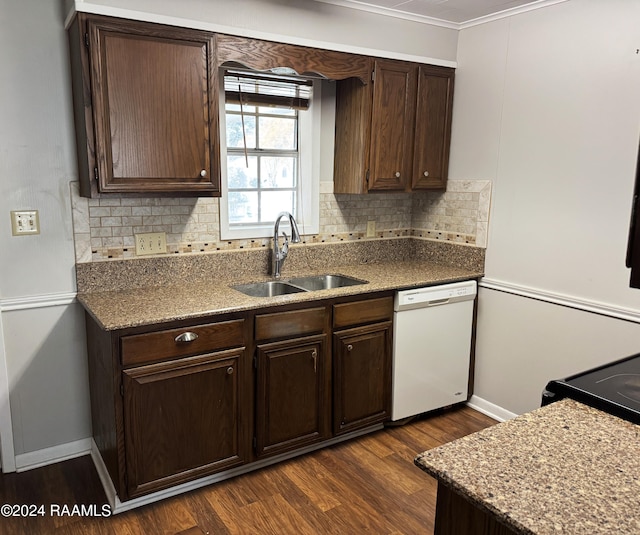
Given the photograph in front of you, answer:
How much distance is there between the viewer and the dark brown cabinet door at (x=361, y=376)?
2709 millimetres

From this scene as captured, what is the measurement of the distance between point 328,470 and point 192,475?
2.22 feet

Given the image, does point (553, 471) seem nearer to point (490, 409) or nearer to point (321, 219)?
point (490, 409)

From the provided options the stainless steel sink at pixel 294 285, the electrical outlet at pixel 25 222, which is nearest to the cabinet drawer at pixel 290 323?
the stainless steel sink at pixel 294 285

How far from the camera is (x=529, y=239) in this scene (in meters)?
2.89

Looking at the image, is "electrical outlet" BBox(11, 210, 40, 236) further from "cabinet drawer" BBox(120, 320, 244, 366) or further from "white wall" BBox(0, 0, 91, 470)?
"cabinet drawer" BBox(120, 320, 244, 366)

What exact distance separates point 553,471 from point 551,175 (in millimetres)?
1984

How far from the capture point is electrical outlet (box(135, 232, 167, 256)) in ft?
8.61

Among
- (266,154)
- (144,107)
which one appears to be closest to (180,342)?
(144,107)

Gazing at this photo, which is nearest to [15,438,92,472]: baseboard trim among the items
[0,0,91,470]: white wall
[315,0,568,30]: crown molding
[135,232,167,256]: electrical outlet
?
[0,0,91,470]: white wall

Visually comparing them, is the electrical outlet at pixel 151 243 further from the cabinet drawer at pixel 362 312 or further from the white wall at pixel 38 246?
the cabinet drawer at pixel 362 312

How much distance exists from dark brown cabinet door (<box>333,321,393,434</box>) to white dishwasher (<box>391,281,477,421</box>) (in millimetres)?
62

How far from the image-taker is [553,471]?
115 centimetres

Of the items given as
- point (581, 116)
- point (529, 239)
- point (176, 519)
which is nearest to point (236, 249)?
point (176, 519)

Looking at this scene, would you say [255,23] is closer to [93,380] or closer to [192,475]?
[93,380]
